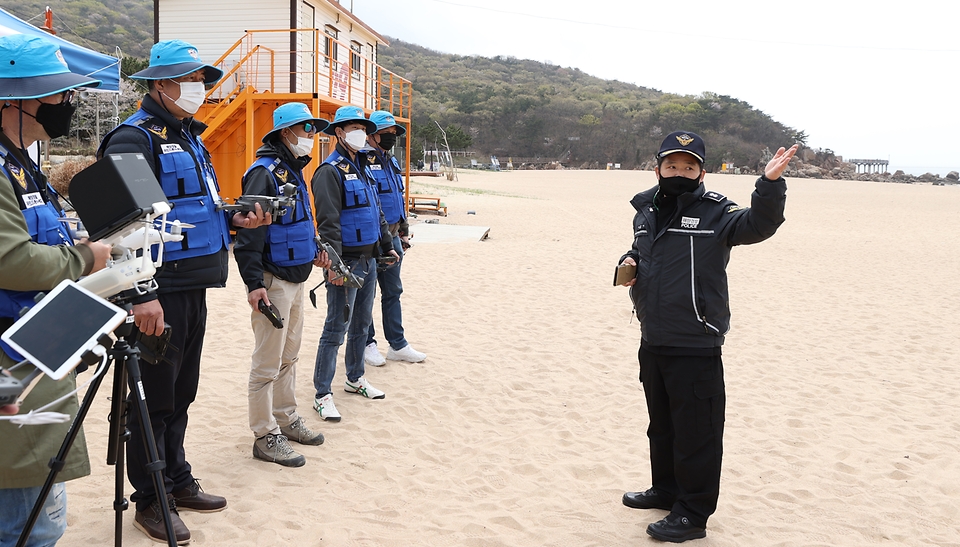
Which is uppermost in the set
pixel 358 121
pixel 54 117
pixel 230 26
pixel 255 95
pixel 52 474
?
pixel 230 26

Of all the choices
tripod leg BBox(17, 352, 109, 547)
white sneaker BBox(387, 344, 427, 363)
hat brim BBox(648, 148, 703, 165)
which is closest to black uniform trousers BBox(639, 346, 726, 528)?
hat brim BBox(648, 148, 703, 165)

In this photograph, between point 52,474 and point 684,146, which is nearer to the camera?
point 52,474

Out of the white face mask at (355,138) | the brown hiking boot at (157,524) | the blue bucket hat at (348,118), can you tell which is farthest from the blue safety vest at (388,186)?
the brown hiking boot at (157,524)

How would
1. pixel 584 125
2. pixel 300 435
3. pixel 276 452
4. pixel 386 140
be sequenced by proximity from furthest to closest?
pixel 584 125 → pixel 386 140 → pixel 300 435 → pixel 276 452

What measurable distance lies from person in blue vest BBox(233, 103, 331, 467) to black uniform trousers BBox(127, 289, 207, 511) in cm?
47

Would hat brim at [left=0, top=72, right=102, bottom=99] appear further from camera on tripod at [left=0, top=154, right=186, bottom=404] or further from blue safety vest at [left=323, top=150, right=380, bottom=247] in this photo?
blue safety vest at [left=323, top=150, right=380, bottom=247]

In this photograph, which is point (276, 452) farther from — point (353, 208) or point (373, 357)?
point (373, 357)

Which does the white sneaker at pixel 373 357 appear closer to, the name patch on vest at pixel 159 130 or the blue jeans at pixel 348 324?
the blue jeans at pixel 348 324

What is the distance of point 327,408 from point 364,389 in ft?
1.94

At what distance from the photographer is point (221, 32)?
1498 centimetres

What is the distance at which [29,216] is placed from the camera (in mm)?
2264

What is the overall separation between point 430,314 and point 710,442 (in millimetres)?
5461

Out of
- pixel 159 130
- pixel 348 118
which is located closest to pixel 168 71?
pixel 159 130

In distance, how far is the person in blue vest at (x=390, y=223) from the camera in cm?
608
